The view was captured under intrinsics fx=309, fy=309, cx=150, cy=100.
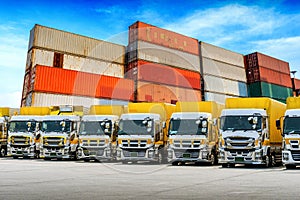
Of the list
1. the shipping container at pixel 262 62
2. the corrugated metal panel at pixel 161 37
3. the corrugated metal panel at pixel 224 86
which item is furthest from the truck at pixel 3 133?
the shipping container at pixel 262 62

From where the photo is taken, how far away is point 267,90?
4784 cm

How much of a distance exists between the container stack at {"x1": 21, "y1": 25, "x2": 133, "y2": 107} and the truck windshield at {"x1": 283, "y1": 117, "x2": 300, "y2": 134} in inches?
906

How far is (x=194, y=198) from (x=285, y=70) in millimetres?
55281

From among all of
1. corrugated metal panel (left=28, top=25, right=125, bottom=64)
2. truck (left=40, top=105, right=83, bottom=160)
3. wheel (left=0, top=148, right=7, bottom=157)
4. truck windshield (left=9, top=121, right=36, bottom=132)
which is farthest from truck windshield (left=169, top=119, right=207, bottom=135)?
corrugated metal panel (left=28, top=25, right=125, bottom=64)

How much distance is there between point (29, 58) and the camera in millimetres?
34469

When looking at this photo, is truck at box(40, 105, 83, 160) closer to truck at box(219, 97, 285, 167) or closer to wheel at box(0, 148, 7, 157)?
wheel at box(0, 148, 7, 157)

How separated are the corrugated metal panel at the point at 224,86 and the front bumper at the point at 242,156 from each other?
29.2 metres

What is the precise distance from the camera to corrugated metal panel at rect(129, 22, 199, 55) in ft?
125

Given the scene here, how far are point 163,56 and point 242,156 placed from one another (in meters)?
27.3

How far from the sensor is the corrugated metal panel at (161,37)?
125ft

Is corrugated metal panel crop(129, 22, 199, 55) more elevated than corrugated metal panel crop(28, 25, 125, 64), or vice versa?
corrugated metal panel crop(129, 22, 199, 55)

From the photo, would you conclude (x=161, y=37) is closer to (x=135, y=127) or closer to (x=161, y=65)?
(x=161, y=65)

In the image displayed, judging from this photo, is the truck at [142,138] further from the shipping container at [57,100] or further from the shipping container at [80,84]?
the shipping container at [80,84]

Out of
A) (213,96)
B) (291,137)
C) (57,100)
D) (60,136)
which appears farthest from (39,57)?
(291,137)
